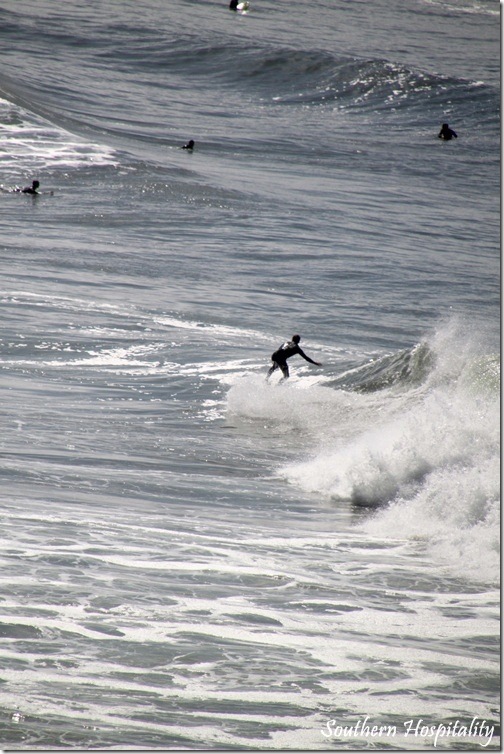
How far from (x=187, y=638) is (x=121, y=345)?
1190cm

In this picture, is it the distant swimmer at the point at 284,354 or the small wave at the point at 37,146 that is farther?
the small wave at the point at 37,146

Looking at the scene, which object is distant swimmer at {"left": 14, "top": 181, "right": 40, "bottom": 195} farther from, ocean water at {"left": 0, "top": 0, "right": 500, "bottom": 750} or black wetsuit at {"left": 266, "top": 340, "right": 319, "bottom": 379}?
black wetsuit at {"left": 266, "top": 340, "right": 319, "bottom": 379}

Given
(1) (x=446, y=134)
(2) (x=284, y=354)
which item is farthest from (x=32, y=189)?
(1) (x=446, y=134)

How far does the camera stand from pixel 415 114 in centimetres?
4731

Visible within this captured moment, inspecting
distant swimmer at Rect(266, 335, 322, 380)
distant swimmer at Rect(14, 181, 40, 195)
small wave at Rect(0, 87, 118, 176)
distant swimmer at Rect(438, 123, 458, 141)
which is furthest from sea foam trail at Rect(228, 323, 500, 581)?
distant swimmer at Rect(438, 123, 458, 141)

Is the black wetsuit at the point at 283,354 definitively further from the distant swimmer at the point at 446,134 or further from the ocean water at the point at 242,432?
the distant swimmer at the point at 446,134

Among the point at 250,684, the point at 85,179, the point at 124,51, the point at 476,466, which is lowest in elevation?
the point at 250,684

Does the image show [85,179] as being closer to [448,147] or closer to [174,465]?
[448,147]

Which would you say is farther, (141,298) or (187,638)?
(141,298)

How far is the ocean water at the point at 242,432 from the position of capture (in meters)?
6.92

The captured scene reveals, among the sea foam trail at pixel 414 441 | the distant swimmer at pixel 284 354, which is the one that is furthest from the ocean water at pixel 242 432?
the distant swimmer at pixel 284 354

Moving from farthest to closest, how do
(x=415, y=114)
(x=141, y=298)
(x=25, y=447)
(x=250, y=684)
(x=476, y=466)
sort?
(x=415, y=114) → (x=141, y=298) → (x=25, y=447) → (x=476, y=466) → (x=250, y=684)

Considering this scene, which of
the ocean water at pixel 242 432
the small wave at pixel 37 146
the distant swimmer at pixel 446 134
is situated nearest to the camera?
the ocean water at pixel 242 432

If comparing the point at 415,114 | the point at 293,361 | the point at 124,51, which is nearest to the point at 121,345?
the point at 293,361
